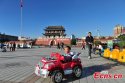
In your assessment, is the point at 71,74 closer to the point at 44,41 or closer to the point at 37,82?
the point at 37,82

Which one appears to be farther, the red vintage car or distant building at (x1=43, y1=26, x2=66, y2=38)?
distant building at (x1=43, y1=26, x2=66, y2=38)

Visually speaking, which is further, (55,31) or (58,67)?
(55,31)

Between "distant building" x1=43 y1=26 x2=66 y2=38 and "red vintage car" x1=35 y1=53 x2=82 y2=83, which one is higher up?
"distant building" x1=43 y1=26 x2=66 y2=38

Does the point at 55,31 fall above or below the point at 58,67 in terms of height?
above

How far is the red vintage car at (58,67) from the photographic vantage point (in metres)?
7.33

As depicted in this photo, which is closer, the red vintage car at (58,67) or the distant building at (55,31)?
the red vintage car at (58,67)

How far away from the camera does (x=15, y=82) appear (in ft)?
25.0

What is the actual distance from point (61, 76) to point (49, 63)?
2.06 ft

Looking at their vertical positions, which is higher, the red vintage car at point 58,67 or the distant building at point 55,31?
the distant building at point 55,31

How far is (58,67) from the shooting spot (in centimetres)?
754

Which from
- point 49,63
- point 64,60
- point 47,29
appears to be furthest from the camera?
point 47,29

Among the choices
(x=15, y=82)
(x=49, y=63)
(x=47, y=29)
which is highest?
(x=47, y=29)

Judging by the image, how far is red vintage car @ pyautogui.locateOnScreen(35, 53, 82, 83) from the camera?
7.33 metres

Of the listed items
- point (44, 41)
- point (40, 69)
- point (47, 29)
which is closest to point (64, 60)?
point (40, 69)
